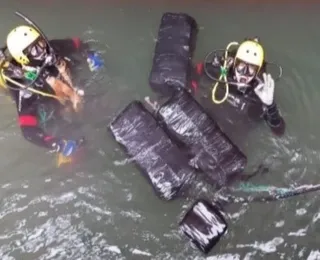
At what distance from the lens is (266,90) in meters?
4.83

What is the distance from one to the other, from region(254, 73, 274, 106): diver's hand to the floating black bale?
1.00m

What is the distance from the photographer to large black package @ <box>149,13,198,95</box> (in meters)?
5.16

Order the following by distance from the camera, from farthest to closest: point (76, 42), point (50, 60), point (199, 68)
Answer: point (76, 42)
point (199, 68)
point (50, 60)

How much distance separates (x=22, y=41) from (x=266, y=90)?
6.92ft

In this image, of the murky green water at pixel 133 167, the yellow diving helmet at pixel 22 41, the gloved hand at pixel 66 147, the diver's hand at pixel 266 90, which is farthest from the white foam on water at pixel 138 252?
the yellow diving helmet at pixel 22 41

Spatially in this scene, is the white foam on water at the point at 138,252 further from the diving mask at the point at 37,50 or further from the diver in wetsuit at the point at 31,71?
the diving mask at the point at 37,50

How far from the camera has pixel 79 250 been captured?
504 cm

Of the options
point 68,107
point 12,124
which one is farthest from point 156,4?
point 12,124

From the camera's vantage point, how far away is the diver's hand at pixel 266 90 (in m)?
4.83

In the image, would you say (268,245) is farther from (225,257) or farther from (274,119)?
(274,119)

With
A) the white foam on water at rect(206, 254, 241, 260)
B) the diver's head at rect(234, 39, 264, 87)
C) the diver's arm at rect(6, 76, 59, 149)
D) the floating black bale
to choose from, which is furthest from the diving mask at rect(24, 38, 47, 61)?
the white foam on water at rect(206, 254, 241, 260)

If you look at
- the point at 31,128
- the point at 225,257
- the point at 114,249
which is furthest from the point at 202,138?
the point at 31,128

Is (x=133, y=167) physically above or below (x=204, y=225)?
above

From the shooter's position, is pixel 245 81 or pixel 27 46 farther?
pixel 27 46
